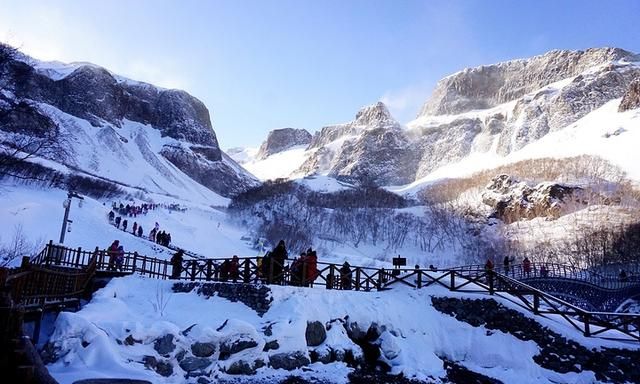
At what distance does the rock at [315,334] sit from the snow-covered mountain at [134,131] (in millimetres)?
81164

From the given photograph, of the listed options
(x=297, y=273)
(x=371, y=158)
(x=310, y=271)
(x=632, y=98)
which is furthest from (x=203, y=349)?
(x=371, y=158)

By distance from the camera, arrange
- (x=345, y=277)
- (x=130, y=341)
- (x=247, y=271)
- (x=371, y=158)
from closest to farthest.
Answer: (x=130, y=341), (x=247, y=271), (x=345, y=277), (x=371, y=158)

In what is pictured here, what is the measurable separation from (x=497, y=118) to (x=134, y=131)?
431ft

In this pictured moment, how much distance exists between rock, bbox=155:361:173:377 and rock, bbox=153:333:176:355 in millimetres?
310

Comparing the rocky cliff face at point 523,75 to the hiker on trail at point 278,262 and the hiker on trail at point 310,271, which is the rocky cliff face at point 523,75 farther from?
the hiker on trail at point 278,262

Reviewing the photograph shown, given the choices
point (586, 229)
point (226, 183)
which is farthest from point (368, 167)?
point (586, 229)

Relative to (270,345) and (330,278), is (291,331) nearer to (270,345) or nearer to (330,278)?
(270,345)

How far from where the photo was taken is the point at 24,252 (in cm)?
2333

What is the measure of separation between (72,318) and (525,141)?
14431 cm

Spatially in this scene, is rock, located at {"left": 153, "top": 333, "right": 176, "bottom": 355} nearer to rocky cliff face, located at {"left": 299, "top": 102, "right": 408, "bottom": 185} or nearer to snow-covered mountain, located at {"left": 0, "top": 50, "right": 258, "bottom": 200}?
snow-covered mountain, located at {"left": 0, "top": 50, "right": 258, "bottom": 200}

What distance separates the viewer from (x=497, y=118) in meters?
163

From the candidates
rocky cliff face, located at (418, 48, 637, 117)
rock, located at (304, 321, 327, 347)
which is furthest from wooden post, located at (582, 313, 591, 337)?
rocky cliff face, located at (418, 48, 637, 117)

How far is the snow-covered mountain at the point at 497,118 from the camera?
441ft

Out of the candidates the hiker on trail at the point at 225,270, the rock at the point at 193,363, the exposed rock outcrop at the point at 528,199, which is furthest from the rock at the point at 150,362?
the exposed rock outcrop at the point at 528,199
